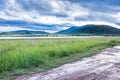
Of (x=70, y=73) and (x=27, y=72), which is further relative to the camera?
(x=27, y=72)

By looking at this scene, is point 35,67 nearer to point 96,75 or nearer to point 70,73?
point 70,73

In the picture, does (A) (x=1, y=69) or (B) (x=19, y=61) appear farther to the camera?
(B) (x=19, y=61)

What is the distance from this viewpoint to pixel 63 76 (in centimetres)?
1241

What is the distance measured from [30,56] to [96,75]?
5.36m

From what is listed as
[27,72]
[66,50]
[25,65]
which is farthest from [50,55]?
[27,72]

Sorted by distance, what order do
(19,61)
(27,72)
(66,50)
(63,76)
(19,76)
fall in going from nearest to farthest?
(63,76)
(19,76)
(27,72)
(19,61)
(66,50)

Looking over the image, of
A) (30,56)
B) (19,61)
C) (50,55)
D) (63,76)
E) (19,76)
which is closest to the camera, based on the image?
(63,76)

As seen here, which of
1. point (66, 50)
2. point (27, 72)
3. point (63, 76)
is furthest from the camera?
point (66, 50)

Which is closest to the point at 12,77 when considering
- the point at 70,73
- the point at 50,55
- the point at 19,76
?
the point at 19,76

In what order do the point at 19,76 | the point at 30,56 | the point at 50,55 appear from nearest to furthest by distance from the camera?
the point at 19,76, the point at 30,56, the point at 50,55

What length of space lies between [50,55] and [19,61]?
5320 millimetres

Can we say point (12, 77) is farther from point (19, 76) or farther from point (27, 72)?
point (27, 72)

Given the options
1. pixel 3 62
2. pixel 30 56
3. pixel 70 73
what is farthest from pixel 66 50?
pixel 70 73

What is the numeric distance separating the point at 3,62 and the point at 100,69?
4.36 m
